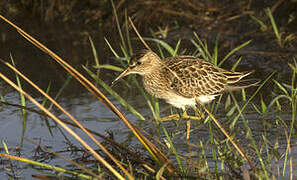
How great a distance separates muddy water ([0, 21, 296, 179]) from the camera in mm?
5504

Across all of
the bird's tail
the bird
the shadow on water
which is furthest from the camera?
the bird's tail

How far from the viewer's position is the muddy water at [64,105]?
5504 mm

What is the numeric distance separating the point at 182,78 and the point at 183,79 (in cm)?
2

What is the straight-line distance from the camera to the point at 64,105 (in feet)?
22.0

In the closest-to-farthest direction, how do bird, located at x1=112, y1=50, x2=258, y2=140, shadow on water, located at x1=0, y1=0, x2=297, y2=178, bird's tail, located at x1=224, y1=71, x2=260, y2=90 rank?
shadow on water, located at x1=0, y1=0, x2=297, y2=178 < bird, located at x1=112, y1=50, x2=258, y2=140 < bird's tail, located at x1=224, y1=71, x2=260, y2=90

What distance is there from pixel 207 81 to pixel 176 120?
60 centimetres

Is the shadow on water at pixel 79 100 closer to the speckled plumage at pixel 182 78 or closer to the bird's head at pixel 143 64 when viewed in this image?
the speckled plumage at pixel 182 78

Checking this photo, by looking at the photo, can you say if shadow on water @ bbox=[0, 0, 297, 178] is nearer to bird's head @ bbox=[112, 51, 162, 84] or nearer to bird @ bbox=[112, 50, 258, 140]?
bird @ bbox=[112, 50, 258, 140]

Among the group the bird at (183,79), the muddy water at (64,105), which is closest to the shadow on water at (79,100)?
the muddy water at (64,105)

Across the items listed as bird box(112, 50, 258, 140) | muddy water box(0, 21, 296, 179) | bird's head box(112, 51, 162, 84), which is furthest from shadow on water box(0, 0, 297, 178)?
bird's head box(112, 51, 162, 84)

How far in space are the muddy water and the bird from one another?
0.32m

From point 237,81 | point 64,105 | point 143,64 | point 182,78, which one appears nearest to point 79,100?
point 64,105

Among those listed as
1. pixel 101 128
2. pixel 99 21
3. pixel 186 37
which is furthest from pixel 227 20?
pixel 101 128

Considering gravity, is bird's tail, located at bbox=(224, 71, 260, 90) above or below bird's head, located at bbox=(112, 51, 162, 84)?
below
